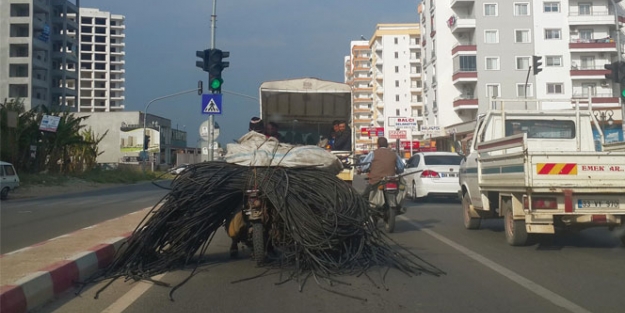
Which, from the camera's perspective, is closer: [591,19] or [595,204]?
[595,204]

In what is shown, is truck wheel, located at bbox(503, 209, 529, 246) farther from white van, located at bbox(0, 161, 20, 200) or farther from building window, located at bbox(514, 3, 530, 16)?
building window, located at bbox(514, 3, 530, 16)

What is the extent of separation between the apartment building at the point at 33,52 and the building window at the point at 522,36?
44604 mm

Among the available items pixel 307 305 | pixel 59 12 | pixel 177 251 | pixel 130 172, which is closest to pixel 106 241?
pixel 177 251

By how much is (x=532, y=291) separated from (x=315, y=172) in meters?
2.88

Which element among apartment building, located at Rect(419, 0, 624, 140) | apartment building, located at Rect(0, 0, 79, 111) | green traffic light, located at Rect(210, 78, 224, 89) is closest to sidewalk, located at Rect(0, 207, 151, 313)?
green traffic light, located at Rect(210, 78, 224, 89)

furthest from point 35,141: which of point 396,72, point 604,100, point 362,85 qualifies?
point 362,85

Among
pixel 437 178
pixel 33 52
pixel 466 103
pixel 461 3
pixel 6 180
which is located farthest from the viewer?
pixel 33 52

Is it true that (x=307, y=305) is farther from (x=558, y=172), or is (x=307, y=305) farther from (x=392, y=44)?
(x=392, y=44)

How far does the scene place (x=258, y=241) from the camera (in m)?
7.47

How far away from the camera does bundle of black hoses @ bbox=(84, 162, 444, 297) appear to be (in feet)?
23.2

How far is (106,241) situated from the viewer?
8.86 meters

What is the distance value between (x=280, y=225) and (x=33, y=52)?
230 feet

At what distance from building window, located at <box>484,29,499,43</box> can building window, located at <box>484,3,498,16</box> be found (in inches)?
61.5

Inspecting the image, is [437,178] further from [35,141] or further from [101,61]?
[101,61]
